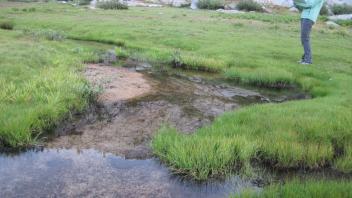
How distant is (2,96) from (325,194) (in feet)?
27.6

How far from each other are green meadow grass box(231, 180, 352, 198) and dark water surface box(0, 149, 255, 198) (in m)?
0.63

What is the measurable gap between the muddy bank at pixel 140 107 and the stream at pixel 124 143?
21mm

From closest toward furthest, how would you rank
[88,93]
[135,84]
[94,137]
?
[94,137], [88,93], [135,84]

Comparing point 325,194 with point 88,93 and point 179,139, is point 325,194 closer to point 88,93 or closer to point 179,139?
point 179,139

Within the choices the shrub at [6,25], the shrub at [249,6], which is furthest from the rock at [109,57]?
the shrub at [249,6]

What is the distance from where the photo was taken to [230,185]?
7.84m

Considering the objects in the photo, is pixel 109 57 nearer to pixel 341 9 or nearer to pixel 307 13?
pixel 307 13

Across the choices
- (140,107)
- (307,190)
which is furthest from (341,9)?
(307,190)

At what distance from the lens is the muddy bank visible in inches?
385

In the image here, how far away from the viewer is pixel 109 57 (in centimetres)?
1944

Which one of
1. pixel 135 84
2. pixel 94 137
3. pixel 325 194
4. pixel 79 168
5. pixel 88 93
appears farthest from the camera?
pixel 135 84

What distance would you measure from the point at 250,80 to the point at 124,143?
24.6ft

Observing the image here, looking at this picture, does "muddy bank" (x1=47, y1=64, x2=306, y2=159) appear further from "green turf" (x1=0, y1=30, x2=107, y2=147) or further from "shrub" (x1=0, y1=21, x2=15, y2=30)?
"shrub" (x1=0, y1=21, x2=15, y2=30)

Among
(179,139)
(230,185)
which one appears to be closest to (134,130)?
(179,139)
